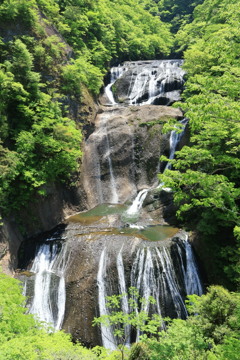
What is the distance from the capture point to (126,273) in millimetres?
11352

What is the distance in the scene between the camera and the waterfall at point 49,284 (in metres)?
11.1

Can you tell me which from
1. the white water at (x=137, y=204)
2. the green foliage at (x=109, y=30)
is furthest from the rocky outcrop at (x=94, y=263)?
the green foliage at (x=109, y=30)

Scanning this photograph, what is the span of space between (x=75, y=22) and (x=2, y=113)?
1547cm

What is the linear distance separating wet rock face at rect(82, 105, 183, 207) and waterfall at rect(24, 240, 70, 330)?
6.18 meters

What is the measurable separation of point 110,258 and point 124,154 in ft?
33.8

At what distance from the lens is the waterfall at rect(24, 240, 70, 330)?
11055 mm

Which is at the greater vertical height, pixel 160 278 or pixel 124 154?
pixel 124 154

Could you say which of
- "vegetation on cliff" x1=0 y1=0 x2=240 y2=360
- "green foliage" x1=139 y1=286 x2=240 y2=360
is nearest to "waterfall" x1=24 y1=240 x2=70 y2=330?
"vegetation on cliff" x1=0 y1=0 x2=240 y2=360

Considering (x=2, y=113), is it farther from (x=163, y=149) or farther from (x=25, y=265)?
(x=163, y=149)

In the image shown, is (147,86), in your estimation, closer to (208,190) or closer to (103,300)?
(208,190)

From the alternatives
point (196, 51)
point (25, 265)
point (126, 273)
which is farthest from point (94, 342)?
point (196, 51)

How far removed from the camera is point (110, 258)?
11.7m

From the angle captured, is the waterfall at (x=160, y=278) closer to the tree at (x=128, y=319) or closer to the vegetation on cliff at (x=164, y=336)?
the tree at (x=128, y=319)

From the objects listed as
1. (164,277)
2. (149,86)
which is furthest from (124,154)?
(164,277)
